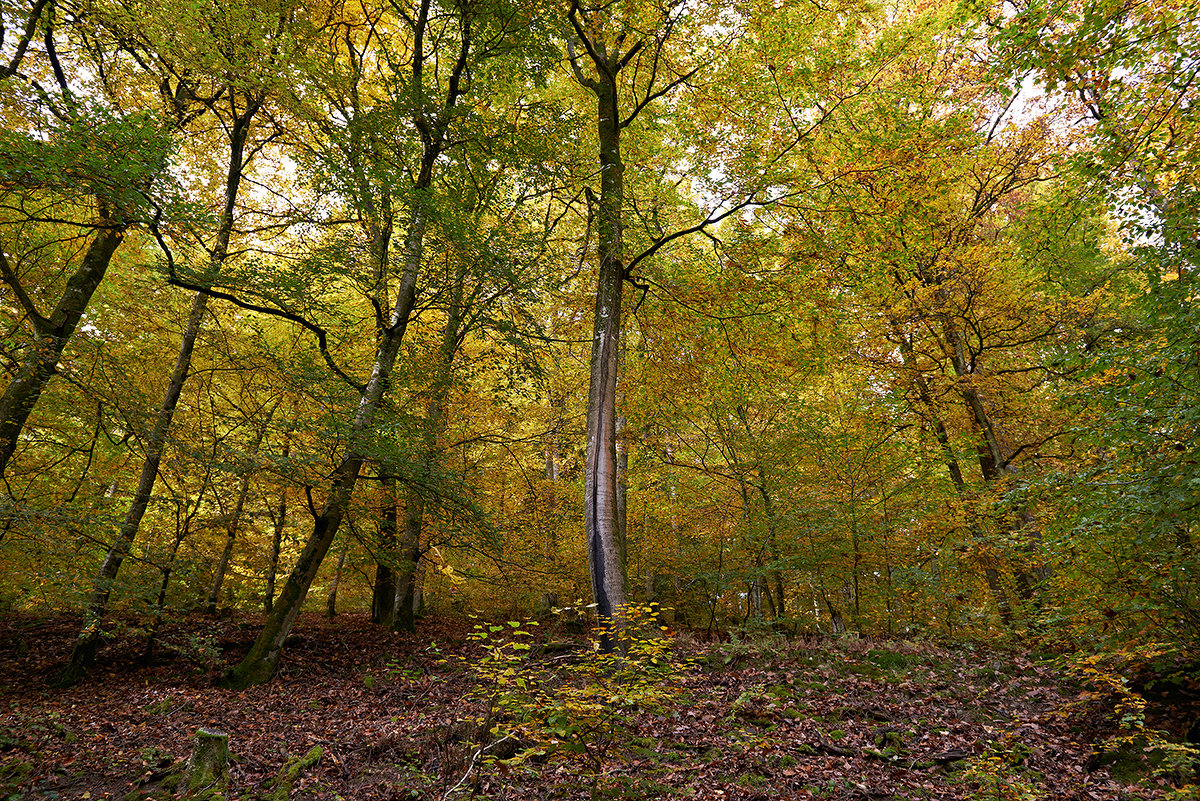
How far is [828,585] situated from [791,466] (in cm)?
248

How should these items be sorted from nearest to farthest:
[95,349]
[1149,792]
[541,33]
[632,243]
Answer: [1149,792]
[95,349]
[541,33]
[632,243]

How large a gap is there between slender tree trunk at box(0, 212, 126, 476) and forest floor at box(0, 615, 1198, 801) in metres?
3.42

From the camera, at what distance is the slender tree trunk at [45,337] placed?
228 inches

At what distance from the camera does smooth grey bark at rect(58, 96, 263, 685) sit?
6781mm

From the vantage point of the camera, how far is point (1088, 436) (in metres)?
5.18

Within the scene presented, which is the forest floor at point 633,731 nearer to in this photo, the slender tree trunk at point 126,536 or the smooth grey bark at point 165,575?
the smooth grey bark at point 165,575

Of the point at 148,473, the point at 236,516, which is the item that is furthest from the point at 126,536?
the point at 236,516

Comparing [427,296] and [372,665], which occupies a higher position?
[427,296]

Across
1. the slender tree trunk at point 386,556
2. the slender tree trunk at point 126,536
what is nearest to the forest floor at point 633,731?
the slender tree trunk at point 126,536

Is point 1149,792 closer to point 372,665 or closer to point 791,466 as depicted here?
point 791,466

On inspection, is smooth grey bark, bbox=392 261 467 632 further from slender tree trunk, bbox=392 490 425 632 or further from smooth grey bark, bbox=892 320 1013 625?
smooth grey bark, bbox=892 320 1013 625

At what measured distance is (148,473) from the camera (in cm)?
776

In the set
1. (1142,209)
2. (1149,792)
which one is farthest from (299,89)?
(1149,792)

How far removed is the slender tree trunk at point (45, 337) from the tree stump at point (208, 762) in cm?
410
